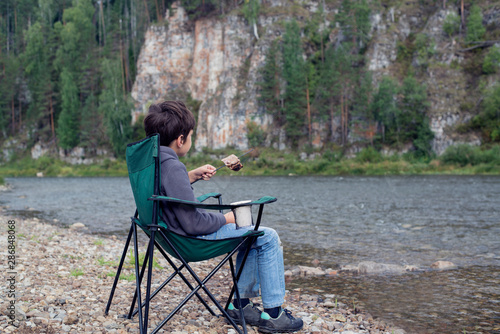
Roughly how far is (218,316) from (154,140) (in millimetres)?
1908

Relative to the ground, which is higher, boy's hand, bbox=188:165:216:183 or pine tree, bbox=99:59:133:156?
pine tree, bbox=99:59:133:156

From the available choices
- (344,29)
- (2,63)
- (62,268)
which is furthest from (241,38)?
(62,268)

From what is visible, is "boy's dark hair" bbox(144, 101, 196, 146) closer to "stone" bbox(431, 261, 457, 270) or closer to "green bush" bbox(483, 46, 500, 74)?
"stone" bbox(431, 261, 457, 270)

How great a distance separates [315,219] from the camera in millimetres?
13180

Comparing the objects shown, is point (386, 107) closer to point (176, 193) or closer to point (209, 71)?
point (209, 71)

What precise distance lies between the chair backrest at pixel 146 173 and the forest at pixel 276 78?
52.2 m

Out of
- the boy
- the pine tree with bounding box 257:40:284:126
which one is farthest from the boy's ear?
the pine tree with bounding box 257:40:284:126

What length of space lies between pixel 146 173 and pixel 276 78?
59.6 metres

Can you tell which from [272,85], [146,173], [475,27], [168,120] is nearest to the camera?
[146,173]

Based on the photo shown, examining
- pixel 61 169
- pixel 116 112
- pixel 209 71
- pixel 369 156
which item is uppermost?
pixel 209 71

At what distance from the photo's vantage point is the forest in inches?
2130

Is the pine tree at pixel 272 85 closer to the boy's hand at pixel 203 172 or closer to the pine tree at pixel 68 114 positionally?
the pine tree at pixel 68 114

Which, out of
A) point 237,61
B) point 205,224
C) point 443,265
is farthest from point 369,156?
point 205,224

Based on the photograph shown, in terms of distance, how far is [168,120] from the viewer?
11.4 ft
